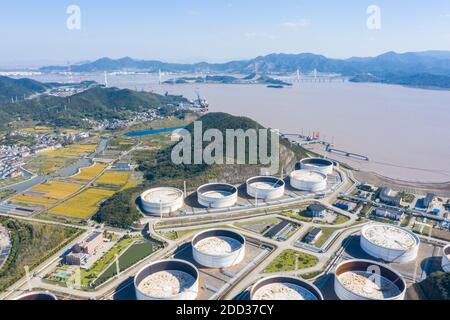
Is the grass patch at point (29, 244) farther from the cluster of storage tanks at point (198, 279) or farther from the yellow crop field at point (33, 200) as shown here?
the cluster of storage tanks at point (198, 279)

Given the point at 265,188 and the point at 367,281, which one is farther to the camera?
the point at 265,188

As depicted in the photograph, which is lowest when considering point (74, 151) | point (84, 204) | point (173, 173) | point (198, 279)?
point (198, 279)

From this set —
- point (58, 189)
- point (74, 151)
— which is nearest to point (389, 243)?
point (58, 189)

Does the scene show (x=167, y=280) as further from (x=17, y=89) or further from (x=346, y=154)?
(x=17, y=89)

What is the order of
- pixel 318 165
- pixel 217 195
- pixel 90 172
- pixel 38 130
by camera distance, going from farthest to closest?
pixel 38 130 → pixel 90 172 → pixel 318 165 → pixel 217 195

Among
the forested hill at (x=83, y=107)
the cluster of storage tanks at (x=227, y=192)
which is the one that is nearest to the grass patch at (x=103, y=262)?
the cluster of storage tanks at (x=227, y=192)

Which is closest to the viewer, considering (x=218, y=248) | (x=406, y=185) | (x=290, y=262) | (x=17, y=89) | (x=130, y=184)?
(x=290, y=262)
